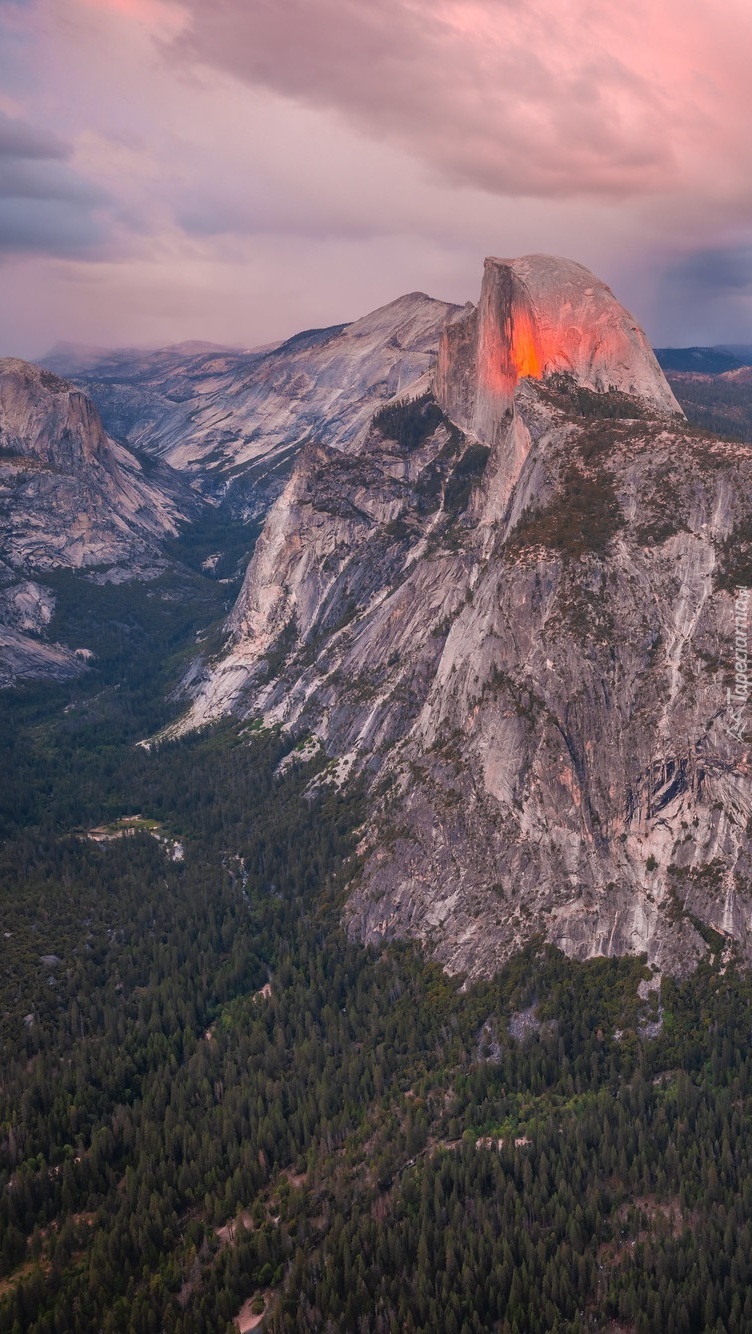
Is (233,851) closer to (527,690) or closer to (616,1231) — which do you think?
(527,690)

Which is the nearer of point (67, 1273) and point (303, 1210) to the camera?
point (67, 1273)

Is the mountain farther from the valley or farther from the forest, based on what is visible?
the forest

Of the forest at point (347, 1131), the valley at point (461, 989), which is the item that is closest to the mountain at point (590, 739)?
the valley at point (461, 989)

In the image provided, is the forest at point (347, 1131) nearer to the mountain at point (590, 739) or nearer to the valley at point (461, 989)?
the valley at point (461, 989)

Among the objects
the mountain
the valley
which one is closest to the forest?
the valley

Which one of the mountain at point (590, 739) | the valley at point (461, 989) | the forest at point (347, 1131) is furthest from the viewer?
the mountain at point (590, 739)

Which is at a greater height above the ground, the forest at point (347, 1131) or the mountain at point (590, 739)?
the mountain at point (590, 739)

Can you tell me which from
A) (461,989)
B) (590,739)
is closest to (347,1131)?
(461,989)

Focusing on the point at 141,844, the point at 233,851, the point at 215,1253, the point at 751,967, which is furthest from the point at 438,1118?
the point at 141,844

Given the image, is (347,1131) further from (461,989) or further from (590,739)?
(590,739)
